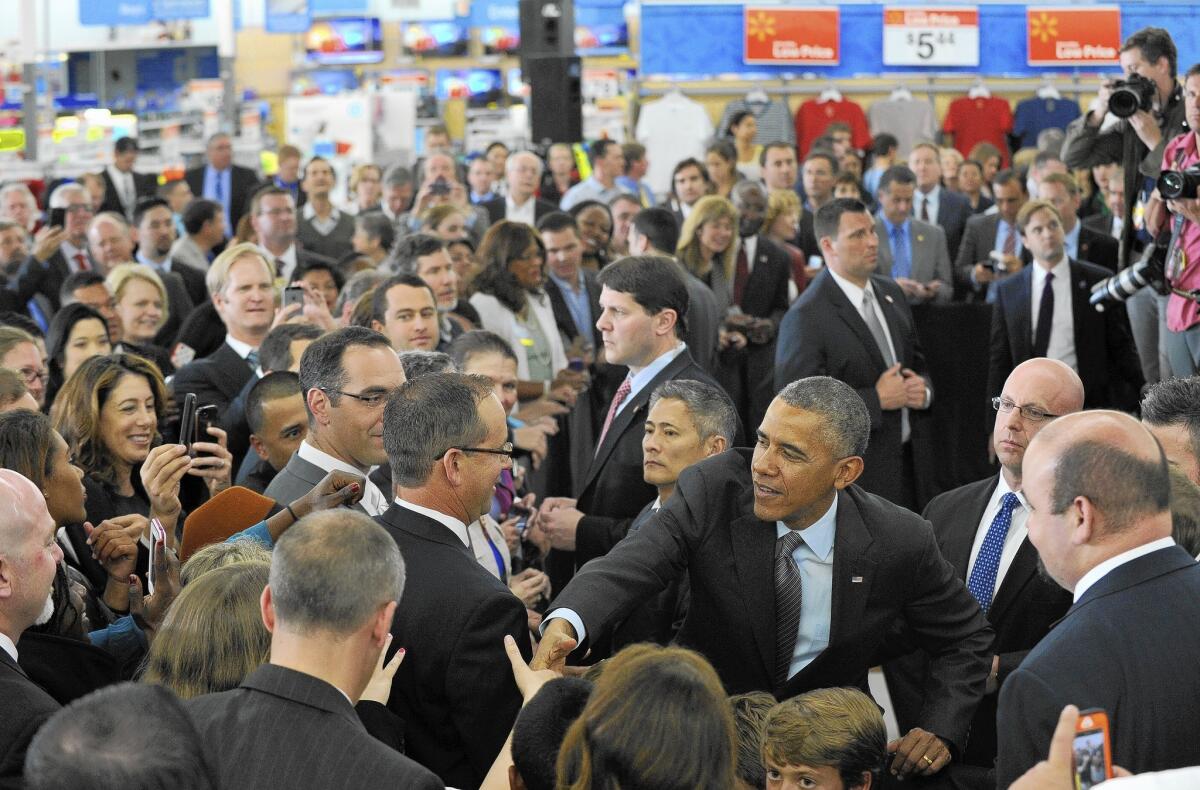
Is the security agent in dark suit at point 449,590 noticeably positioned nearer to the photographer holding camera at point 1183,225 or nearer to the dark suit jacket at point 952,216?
the photographer holding camera at point 1183,225

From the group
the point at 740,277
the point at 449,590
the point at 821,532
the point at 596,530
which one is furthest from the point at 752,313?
the point at 449,590

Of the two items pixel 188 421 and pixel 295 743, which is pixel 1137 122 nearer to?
pixel 188 421

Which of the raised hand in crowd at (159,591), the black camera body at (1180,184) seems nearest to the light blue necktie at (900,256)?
the black camera body at (1180,184)

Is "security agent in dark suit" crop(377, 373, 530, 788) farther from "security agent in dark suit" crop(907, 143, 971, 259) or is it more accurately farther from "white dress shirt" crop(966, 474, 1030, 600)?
"security agent in dark suit" crop(907, 143, 971, 259)

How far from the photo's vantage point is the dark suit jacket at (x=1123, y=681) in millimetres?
2342

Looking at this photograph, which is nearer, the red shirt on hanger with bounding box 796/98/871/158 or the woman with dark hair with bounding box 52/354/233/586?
the woman with dark hair with bounding box 52/354/233/586

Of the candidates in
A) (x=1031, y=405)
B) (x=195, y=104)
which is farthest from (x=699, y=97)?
(x=1031, y=405)

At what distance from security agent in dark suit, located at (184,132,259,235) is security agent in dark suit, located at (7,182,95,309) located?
272 cm

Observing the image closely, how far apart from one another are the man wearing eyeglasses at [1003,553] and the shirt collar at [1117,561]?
1.03 m

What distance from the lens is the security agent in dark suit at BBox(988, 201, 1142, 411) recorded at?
7246 millimetres

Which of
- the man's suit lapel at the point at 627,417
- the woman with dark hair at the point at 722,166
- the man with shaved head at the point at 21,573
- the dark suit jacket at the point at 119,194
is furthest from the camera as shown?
the dark suit jacket at the point at 119,194

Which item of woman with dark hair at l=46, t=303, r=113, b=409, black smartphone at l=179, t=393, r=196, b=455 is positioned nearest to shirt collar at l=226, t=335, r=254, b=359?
woman with dark hair at l=46, t=303, r=113, b=409

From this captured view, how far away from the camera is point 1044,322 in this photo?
7.24m

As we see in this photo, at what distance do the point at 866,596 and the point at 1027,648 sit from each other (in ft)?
2.24
